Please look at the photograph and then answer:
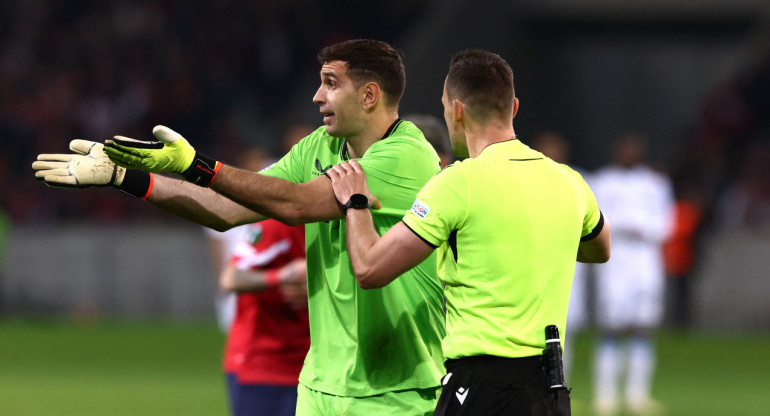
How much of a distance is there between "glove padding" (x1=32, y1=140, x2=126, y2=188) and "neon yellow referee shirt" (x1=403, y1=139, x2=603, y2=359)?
1.17 meters

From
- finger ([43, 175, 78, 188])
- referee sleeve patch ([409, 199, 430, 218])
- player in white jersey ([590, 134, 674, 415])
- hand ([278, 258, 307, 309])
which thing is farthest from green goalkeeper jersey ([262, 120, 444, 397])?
player in white jersey ([590, 134, 674, 415])

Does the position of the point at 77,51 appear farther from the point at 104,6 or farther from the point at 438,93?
the point at 438,93

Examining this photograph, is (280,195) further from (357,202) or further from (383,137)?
(383,137)

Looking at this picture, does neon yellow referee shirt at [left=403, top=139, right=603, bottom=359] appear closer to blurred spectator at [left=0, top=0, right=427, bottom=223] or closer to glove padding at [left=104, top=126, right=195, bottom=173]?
glove padding at [left=104, top=126, right=195, bottom=173]

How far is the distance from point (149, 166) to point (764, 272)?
51.2 feet

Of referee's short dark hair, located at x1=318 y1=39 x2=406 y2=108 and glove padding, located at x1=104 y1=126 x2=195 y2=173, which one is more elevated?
referee's short dark hair, located at x1=318 y1=39 x2=406 y2=108

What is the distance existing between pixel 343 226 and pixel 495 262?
0.90 meters

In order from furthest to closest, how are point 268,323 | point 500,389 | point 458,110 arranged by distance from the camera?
1. point 268,323
2. point 458,110
3. point 500,389

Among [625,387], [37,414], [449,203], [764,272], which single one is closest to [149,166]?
[449,203]

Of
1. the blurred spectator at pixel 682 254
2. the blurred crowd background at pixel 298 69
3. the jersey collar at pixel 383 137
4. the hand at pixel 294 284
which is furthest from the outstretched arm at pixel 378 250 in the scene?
the blurred crowd background at pixel 298 69

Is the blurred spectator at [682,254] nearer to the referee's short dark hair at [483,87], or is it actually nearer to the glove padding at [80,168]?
the referee's short dark hair at [483,87]

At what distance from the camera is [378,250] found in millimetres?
4484

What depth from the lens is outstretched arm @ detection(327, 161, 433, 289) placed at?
14.6ft

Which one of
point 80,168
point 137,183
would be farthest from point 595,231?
point 80,168
